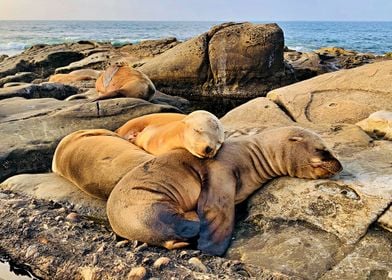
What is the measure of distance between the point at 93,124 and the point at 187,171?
3.17 meters

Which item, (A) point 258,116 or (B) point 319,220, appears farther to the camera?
(A) point 258,116

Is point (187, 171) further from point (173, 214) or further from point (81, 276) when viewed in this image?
point (81, 276)

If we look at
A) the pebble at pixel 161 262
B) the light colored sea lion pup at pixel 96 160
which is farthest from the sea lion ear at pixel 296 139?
the pebble at pixel 161 262

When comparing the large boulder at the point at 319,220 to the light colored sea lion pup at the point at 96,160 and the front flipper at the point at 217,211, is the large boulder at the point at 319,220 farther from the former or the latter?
the light colored sea lion pup at the point at 96,160

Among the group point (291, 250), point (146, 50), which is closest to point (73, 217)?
point (291, 250)

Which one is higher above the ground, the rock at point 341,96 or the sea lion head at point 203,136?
the sea lion head at point 203,136

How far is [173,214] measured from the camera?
4066 millimetres

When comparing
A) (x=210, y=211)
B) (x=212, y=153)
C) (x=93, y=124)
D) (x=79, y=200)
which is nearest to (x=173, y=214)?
(x=210, y=211)

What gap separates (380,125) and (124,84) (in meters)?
5.00

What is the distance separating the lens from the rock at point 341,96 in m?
6.82

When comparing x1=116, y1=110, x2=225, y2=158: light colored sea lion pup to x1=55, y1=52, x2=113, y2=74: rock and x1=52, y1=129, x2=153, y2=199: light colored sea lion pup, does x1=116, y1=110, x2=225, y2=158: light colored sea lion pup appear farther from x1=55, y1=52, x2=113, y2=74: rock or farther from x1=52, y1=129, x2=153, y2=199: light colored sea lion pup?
x1=55, y1=52, x2=113, y2=74: rock

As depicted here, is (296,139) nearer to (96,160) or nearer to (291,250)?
(291,250)

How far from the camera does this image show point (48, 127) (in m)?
6.96

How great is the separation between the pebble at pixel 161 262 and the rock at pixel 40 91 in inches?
266
